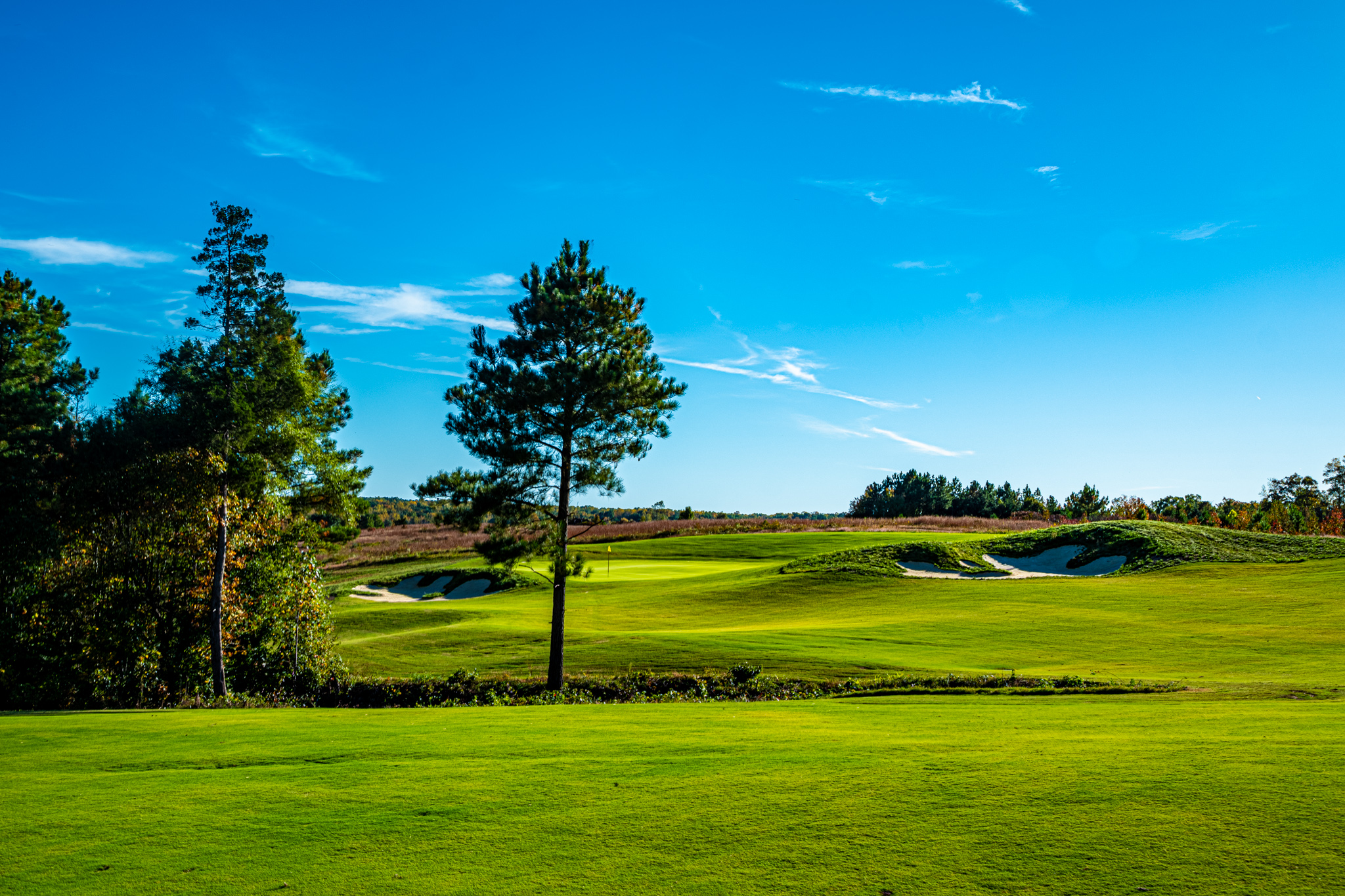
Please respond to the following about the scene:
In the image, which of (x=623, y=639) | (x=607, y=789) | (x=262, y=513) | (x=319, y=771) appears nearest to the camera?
(x=607, y=789)

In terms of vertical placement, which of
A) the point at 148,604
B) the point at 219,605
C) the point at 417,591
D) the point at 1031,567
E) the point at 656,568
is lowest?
the point at 417,591

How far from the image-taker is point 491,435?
24406 millimetres

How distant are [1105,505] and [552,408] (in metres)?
84.8

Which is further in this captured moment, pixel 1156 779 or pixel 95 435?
pixel 95 435

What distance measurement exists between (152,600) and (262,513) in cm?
400

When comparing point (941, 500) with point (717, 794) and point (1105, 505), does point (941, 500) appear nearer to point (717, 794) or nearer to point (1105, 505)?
point (1105, 505)

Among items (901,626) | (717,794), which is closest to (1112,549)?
(901,626)


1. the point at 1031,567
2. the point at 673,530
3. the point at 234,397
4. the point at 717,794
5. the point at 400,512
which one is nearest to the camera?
the point at 717,794

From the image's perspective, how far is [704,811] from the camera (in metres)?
7.27

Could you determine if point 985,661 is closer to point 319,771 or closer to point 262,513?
point 319,771

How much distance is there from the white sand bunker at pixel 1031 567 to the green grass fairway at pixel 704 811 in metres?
29.7

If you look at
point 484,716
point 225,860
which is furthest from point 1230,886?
point 484,716

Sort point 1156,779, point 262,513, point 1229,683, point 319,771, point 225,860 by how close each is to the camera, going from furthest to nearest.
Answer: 1. point 262,513
2. point 1229,683
3. point 319,771
4. point 1156,779
5. point 225,860

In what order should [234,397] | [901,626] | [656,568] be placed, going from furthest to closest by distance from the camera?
[656,568], [901,626], [234,397]
